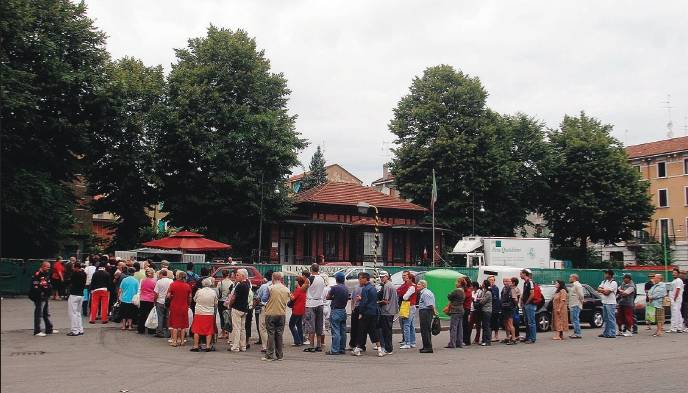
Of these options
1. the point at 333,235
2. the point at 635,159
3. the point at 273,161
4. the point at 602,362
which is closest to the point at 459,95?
the point at 333,235

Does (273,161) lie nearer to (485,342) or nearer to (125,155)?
(125,155)

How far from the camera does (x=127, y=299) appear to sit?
58.8 ft

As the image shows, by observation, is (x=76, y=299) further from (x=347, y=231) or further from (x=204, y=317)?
(x=347, y=231)

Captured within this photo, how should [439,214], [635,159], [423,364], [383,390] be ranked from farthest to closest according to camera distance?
[635,159] < [439,214] < [423,364] < [383,390]

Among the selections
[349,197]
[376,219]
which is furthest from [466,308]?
[349,197]

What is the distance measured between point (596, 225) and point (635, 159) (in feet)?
71.1

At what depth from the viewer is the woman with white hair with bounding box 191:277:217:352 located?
14.7 meters

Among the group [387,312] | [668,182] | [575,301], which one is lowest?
[387,312]

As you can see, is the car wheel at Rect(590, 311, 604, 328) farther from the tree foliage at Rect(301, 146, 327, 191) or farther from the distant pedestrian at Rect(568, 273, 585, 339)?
the tree foliage at Rect(301, 146, 327, 191)

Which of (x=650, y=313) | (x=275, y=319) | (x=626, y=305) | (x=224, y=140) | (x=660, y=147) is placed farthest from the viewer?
(x=660, y=147)

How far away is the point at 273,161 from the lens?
40.2 meters

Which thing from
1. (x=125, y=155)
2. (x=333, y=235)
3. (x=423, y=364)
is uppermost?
(x=125, y=155)

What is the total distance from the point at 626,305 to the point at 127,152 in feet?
90.4

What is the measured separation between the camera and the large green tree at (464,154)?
4953 cm
